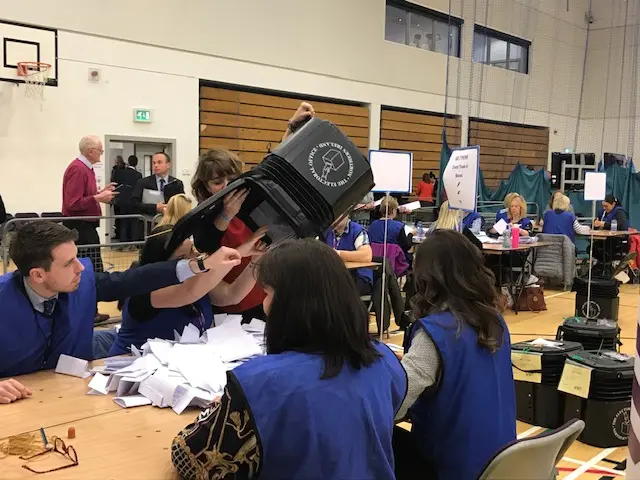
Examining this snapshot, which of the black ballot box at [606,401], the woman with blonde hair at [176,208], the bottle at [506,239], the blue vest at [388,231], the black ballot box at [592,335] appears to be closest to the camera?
the woman with blonde hair at [176,208]

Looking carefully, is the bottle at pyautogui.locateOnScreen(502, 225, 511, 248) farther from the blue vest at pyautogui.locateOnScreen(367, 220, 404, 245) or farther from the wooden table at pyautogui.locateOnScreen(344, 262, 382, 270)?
the wooden table at pyautogui.locateOnScreen(344, 262, 382, 270)

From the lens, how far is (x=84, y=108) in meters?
8.51

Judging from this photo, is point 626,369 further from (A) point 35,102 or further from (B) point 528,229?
Result: (A) point 35,102

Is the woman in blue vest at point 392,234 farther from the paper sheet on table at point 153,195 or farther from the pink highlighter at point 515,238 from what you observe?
the paper sheet on table at point 153,195

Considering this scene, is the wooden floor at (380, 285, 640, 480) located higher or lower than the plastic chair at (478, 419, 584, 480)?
lower

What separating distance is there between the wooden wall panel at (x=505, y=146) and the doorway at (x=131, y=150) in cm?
715

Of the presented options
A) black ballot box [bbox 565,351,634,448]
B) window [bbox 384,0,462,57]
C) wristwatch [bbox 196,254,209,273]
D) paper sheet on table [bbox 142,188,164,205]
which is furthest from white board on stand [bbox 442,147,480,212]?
window [bbox 384,0,462,57]

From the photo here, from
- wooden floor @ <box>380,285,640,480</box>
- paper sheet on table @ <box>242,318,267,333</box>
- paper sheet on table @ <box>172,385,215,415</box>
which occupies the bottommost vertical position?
wooden floor @ <box>380,285,640,480</box>

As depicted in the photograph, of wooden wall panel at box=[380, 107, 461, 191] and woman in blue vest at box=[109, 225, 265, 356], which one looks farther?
wooden wall panel at box=[380, 107, 461, 191]

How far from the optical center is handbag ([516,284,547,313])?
6.99 meters

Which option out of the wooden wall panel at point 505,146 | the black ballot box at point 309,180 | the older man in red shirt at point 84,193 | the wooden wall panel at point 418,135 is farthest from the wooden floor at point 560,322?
the wooden wall panel at point 505,146

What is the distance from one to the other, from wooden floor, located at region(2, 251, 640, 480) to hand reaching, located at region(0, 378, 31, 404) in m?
2.37

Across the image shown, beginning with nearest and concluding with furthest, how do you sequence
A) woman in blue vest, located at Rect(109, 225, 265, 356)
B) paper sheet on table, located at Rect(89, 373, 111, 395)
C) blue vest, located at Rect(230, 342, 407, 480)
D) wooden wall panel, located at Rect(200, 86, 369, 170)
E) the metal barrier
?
blue vest, located at Rect(230, 342, 407, 480) → paper sheet on table, located at Rect(89, 373, 111, 395) → woman in blue vest, located at Rect(109, 225, 265, 356) → the metal barrier → wooden wall panel, located at Rect(200, 86, 369, 170)

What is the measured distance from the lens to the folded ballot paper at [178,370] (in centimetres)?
181
